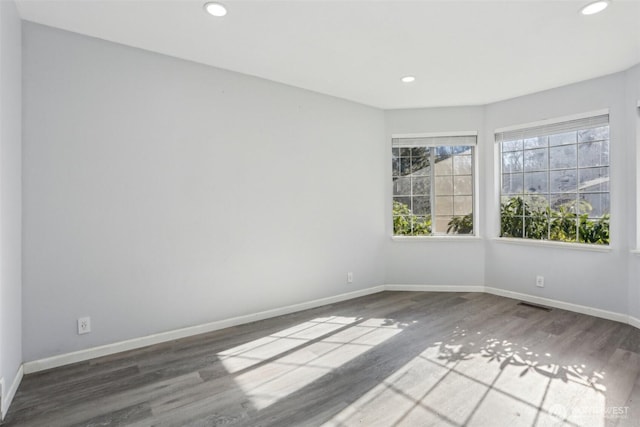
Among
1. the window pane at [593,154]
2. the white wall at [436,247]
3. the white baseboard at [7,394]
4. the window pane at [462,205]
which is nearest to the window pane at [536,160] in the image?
the window pane at [593,154]

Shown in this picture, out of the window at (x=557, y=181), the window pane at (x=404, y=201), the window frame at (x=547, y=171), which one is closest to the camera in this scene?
the window frame at (x=547, y=171)

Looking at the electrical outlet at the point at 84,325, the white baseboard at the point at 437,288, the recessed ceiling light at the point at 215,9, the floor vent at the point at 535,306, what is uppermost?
the recessed ceiling light at the point at 215,9

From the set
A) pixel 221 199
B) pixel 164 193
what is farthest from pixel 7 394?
pixel 221 199

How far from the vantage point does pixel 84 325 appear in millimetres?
2580

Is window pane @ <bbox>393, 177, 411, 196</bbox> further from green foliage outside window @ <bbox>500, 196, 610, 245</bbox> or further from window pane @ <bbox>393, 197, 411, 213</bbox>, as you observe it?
green foliage outside window @ <bbox>500, 196, 610, 245</bbox>

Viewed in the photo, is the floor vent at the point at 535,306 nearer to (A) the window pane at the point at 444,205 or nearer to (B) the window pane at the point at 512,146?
(A) the window pane at the point at 444,205

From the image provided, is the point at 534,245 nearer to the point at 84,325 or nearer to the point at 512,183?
the point at 512,183

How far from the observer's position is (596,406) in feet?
6.49

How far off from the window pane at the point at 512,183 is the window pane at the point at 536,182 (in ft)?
0.23

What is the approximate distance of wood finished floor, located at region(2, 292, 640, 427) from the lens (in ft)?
6.28

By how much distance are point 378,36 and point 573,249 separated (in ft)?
10.4

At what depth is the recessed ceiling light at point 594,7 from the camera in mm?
2198

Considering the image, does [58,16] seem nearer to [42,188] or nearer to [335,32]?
[42,188]

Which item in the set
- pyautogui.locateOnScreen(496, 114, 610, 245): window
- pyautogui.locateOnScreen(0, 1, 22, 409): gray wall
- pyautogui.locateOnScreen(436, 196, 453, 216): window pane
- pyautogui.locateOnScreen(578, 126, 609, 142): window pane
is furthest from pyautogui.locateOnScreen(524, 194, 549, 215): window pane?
pyautogui.locateOnScreen(0, 1, 22, 409): gray wall
